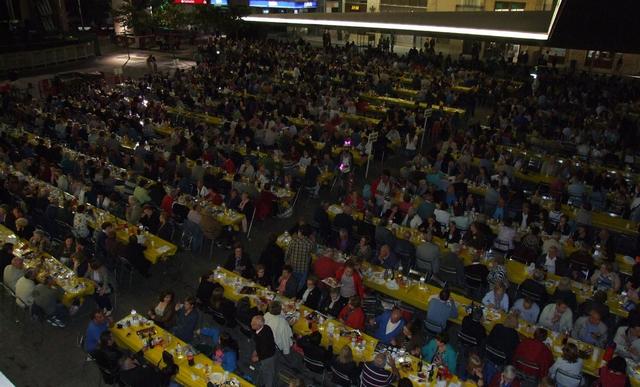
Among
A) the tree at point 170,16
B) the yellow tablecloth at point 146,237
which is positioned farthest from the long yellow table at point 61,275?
the tree at point 170,16

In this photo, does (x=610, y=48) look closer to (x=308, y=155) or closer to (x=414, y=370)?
(x=308, y=155)

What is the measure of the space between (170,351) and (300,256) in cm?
317

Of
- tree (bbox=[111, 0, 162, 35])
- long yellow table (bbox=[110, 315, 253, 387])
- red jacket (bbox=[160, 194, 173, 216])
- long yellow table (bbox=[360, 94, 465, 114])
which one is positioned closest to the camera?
long yellow table (bbox=[110, 315, 253, 387])

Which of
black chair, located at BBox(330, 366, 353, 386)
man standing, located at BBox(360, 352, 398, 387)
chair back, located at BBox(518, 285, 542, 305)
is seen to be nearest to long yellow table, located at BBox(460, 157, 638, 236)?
chair back, located at BBox(518, 285, 542, 305)

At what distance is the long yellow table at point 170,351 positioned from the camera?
7.16 m

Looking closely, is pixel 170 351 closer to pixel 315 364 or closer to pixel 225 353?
pixel 225 353

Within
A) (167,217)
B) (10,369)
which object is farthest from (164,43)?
(10,369)

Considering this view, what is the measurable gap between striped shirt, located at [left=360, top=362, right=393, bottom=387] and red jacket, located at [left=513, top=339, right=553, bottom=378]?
2139mm

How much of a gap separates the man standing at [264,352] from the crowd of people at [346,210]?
0.03m

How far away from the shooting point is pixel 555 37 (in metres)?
12.3

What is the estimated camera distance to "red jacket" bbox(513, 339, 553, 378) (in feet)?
24.7

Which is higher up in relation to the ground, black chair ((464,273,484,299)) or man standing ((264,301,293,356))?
man standing ((264,301,293,356))

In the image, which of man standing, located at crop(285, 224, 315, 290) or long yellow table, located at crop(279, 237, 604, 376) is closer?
long yellow table, located at crop(279, 237, 604, 376)

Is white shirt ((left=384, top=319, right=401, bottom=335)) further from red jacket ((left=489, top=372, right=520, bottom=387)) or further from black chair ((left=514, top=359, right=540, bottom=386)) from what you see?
black chair ((left=514, top=359, right=540, bottom=386))
